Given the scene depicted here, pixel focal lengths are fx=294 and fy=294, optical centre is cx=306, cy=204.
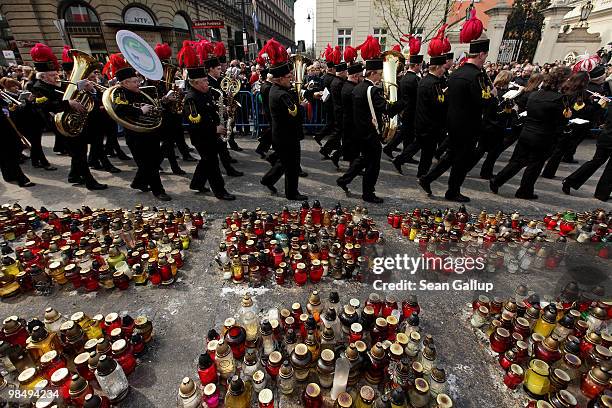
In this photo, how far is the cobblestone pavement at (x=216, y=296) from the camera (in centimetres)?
269

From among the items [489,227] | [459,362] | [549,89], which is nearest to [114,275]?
[459,362]

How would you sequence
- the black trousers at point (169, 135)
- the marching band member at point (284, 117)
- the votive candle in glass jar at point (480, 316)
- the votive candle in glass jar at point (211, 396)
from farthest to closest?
the black trousers at point (169, 135) < the marching band member at point (284, 117) < the votive candle in glass jar at point (480, 316) < the votive candle in glass jar at point (211, 396)

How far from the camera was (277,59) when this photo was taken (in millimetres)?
5195

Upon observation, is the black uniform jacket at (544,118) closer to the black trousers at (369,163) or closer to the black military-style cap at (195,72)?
the black trousers at (369,163)

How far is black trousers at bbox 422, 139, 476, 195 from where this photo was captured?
564 cm

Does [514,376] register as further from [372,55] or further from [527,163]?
[372,55]

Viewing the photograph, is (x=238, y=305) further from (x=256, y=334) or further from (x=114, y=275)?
(x=114, y=275)

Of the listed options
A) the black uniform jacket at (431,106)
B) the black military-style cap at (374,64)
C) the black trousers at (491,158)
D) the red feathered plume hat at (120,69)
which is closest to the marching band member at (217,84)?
the red feathered plume hat at (120,69)

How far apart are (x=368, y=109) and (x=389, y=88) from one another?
94cm

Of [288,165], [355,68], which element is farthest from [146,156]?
[355,68]

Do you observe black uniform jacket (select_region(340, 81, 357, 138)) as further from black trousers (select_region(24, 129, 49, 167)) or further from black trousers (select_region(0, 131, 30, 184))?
black trousers (select_region(24, 129, 49, 167))

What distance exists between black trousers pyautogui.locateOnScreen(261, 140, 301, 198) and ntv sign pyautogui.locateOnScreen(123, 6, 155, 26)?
86.8 feet

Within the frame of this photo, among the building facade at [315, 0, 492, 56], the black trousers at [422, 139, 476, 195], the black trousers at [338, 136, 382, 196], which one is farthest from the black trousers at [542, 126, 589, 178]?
the building facade at [315, 0, 492, 56]

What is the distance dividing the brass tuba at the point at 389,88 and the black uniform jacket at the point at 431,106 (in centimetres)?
80
